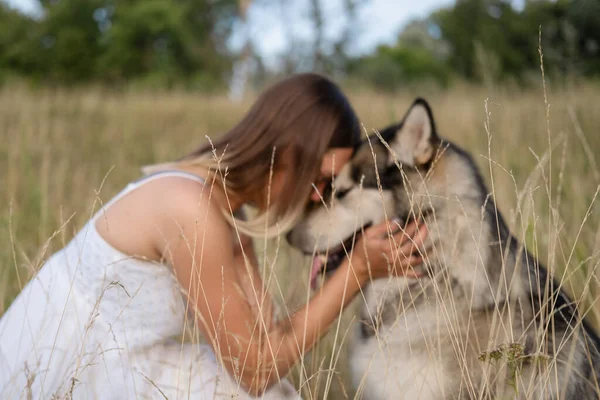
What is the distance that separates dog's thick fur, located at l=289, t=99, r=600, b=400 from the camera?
181 cm

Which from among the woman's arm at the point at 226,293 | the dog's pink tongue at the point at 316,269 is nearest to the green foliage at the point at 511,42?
the dog's pink tongue at the point at 316,269

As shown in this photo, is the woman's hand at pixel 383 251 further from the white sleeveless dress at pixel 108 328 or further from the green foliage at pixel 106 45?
the green foliage at pixel 106 45

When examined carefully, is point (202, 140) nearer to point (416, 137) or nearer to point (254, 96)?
point (254, 96)

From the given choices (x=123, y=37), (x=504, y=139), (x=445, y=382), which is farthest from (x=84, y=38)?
(x=445, y=382)

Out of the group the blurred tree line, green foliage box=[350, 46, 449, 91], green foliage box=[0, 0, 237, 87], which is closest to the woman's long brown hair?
the blurred tree line

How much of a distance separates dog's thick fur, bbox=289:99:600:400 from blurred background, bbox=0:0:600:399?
0.60 ft

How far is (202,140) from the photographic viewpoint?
716 centimetres

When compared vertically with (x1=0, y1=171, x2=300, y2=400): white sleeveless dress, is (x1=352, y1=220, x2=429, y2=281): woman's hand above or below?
above

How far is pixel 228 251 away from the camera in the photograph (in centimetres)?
197

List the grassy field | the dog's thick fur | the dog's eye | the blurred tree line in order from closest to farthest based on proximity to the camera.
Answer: the dog's thick fur, the dog's eye, the grassy field, the blurred tree line

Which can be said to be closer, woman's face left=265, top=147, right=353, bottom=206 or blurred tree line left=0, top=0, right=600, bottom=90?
woman's face left=265, top=147, right=353, bottom=206

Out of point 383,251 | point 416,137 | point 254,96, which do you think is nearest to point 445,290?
point 383,251

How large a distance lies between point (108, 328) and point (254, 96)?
27.8 ft

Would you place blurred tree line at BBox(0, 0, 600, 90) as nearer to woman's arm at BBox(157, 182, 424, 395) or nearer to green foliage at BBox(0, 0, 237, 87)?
green foliage at BBox(0, 0, 237, 87)
